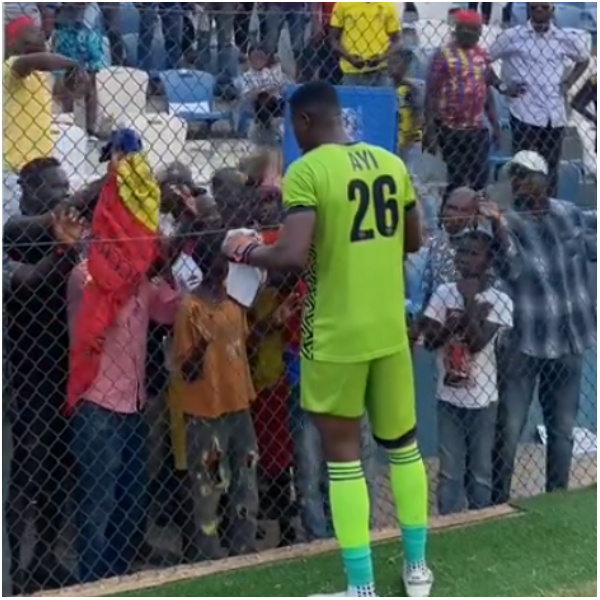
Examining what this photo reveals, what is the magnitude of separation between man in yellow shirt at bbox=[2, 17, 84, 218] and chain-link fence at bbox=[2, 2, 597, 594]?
0.04ft

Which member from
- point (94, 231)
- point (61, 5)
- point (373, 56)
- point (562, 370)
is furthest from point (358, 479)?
point (61, 5)

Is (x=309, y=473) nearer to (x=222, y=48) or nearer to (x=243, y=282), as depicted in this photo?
(x=243, y=282)

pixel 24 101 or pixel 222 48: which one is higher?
pixel 24 101

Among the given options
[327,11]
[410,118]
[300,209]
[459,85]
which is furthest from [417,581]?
[327,11]

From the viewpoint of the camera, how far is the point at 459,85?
7074mm

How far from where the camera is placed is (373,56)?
6.57 metres

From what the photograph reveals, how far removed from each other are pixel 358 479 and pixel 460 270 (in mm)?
1717

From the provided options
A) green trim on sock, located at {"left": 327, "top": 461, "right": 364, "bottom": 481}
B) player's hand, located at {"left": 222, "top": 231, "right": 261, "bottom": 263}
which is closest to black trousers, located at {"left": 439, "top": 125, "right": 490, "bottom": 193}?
player's hand, located at {"left": 222, "top": 231, "right": 261, "bottom": 263}

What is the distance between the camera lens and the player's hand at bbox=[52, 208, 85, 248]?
5008 millimetres

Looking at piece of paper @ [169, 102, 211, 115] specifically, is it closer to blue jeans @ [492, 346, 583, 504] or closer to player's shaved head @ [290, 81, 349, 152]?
blue jeans @ [492, 346, 583, 504]

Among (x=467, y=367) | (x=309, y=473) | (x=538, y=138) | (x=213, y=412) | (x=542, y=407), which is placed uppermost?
(x=538, y=138)

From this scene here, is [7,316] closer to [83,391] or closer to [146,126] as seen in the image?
[83,391]

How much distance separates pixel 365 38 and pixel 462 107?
26.2 inches

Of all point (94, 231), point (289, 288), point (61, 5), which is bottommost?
point (289, 288)
